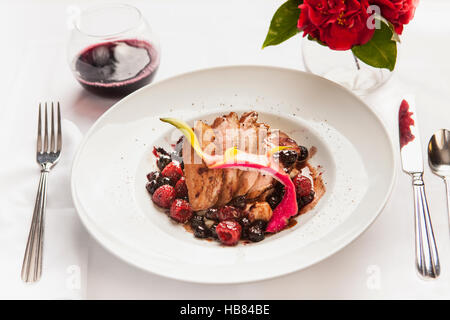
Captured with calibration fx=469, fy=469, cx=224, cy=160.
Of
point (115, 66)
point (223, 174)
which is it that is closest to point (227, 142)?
point (223, 174)

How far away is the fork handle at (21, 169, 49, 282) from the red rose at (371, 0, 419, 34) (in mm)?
1051

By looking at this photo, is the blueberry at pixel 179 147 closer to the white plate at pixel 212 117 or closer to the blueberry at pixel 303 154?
the white plate at pixel 212 117

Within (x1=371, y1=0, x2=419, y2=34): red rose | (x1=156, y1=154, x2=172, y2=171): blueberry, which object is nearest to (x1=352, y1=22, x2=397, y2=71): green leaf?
(x1=371, y1=0, x2=419, y2=34): red rose

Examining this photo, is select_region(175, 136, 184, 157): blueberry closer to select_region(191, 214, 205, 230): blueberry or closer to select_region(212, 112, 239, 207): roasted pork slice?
select_region(212, 112, 239, 207): roasted pork slice

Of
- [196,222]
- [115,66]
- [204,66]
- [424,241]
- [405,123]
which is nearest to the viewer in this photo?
[424,241]

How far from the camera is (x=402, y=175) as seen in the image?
1.35 metres

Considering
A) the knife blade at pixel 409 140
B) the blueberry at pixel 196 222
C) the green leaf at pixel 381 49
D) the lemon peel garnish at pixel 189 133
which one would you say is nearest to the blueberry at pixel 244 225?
the blueberry at pixel 196 222

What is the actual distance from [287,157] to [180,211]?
1.12 ft

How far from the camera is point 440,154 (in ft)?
4.33

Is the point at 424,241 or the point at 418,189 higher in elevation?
the point at 418,189

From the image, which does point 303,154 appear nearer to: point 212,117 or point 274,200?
point 274,200

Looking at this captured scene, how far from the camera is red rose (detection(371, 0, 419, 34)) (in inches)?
48.0

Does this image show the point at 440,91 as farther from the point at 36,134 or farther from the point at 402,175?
the point at 36,134
